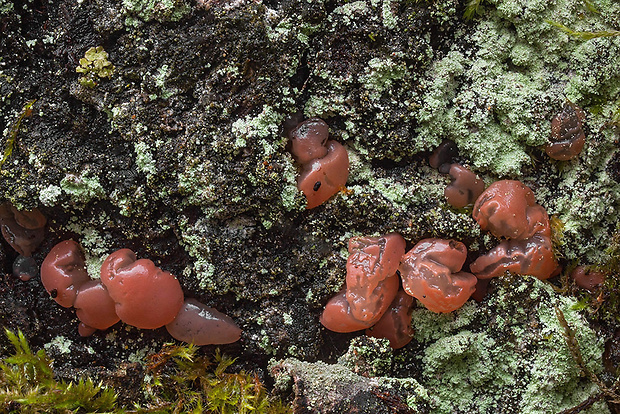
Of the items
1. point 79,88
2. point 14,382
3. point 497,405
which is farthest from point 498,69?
point 14,382

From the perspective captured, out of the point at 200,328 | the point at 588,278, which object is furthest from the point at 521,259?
the point at 200,328

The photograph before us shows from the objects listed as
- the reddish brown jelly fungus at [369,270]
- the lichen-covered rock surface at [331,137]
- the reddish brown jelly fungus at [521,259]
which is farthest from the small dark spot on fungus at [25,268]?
the reddish brown jelly fungus at [521,259]

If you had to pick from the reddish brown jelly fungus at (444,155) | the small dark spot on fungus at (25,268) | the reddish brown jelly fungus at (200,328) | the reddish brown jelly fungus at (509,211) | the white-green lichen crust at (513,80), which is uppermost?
the white-green lichen crust at (513,80)

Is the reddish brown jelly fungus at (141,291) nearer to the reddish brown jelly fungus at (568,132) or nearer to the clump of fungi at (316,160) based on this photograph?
the clump of fungi at (316,160)

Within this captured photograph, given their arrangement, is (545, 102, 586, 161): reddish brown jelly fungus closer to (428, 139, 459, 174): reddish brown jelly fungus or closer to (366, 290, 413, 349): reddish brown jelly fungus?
(428, 139, 459, 174): reddish brown jelly fungus

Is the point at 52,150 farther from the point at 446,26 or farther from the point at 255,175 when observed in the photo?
the point at 446,26

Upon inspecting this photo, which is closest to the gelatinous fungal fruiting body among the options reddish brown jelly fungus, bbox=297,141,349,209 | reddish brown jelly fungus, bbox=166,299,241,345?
reddish brown jelly fungus, bbox=297,141,349,209
